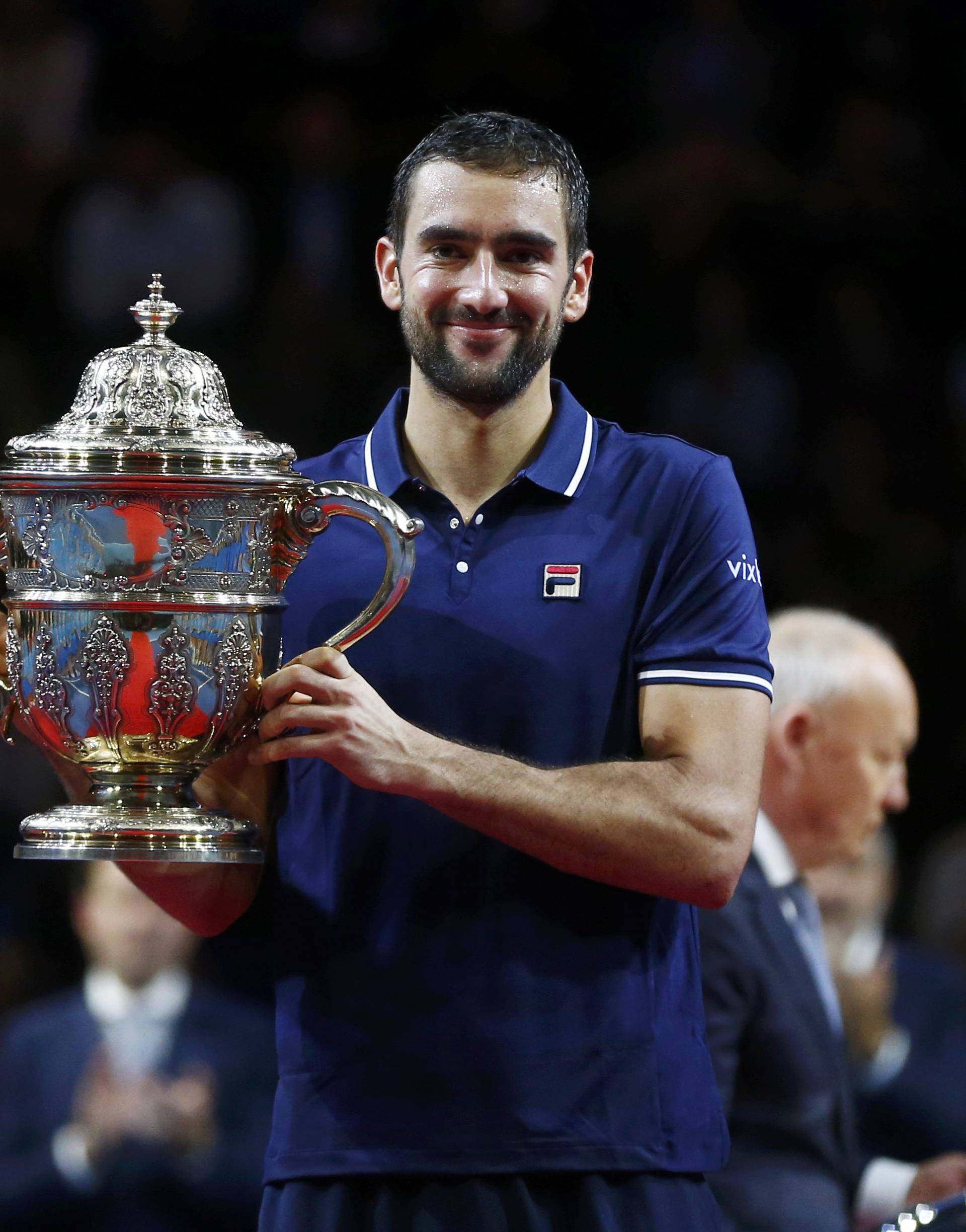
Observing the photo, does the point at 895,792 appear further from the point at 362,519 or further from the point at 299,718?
the point at 299,718

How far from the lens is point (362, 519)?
82.7 inches

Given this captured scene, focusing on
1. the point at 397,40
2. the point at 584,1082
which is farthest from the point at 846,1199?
the point at 397,40

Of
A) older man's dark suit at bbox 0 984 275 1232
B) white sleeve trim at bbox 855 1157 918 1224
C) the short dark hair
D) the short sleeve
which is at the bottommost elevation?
older man's dark suit at bbox 0 984 275 1232

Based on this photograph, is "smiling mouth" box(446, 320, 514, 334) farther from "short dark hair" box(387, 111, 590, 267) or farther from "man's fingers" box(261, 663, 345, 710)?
"man's fingers" box(261, 663, 345, 710)

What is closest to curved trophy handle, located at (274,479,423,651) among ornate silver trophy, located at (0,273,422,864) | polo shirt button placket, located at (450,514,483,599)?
ornate silver trophy, located at (0,273,422,864)

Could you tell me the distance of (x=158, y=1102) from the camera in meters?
5.03

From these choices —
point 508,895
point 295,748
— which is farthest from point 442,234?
point 508,895

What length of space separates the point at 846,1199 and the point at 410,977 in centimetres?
134

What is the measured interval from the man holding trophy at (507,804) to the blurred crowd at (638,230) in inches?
126

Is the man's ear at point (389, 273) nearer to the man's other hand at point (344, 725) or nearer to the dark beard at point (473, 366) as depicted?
the dark beard at point (473, 366)

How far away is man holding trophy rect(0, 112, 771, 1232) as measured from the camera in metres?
2.07

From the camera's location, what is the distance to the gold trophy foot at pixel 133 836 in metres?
2.00

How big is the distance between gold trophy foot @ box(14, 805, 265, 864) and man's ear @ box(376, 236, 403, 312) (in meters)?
0.70

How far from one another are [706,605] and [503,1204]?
28.6 inches
